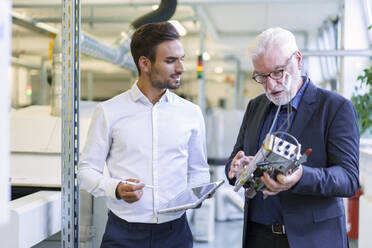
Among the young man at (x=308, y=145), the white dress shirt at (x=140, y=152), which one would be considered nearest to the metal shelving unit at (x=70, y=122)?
the white dress shirt at (x=140, y=152)

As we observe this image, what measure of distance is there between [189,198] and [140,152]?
0.78 ft

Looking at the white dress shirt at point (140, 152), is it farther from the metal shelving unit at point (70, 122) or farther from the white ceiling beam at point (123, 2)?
the white ceiling beam at point (123, 2)

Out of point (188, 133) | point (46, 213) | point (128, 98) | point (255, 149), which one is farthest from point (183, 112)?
point (46, 213)

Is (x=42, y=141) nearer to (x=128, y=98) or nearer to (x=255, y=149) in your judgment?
(x=128, y=98)

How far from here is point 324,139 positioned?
1.20 metres

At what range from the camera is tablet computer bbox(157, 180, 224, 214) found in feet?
4.21

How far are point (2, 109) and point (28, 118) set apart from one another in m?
1.76

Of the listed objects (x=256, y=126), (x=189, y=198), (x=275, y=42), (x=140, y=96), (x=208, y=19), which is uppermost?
(x=208, y=19)

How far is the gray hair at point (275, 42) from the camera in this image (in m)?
1.20

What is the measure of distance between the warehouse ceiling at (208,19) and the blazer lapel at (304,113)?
104 inches

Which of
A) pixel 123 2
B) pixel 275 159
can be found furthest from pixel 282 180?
pixel 123 2

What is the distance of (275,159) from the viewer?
0.94m

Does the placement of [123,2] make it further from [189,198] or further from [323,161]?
[323,161]

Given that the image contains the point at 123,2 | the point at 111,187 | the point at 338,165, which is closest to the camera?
the point at 338,165
